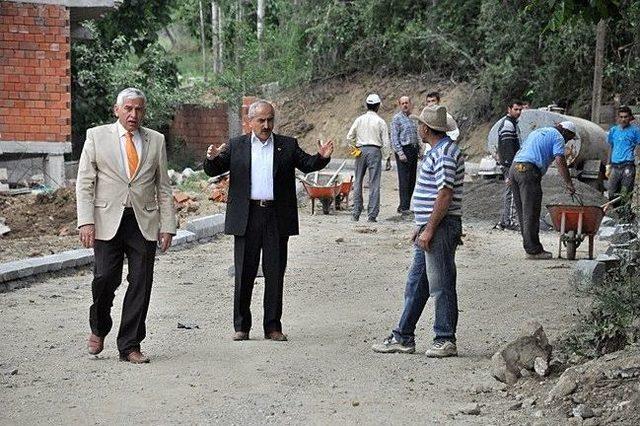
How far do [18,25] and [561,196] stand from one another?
9406 millimetres

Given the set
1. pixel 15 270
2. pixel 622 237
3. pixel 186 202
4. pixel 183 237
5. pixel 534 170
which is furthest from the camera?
pixel 186 202

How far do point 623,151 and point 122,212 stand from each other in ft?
40.3

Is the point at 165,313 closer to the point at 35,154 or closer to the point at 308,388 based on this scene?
the point at 308,388

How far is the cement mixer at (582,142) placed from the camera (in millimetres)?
23203

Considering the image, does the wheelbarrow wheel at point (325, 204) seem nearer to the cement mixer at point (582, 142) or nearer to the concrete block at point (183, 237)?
the cement mixer at point (582, 142)

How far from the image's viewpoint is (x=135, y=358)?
920 centimetres

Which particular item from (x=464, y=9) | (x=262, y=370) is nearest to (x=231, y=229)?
(x=262, y=370)

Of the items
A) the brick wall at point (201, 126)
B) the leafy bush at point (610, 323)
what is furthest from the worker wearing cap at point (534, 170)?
the brick wall at point (201, 126)

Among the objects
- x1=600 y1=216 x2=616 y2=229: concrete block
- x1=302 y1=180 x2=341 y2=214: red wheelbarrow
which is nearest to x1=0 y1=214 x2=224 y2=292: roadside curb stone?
x1=302 y1=180 x2=341 y2=214: red wheelbarrow

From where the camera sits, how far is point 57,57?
21.7 meters

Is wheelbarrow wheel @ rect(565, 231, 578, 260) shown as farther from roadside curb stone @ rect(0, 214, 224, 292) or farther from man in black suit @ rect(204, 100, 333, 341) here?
man in black suit @ rect(204, 100, 333, 341)

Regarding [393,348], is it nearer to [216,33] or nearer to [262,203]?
[262,203]

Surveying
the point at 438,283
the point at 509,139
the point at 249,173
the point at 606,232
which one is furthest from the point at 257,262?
the point at 606,232

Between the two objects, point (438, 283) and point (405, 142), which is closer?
point (438, 283)
